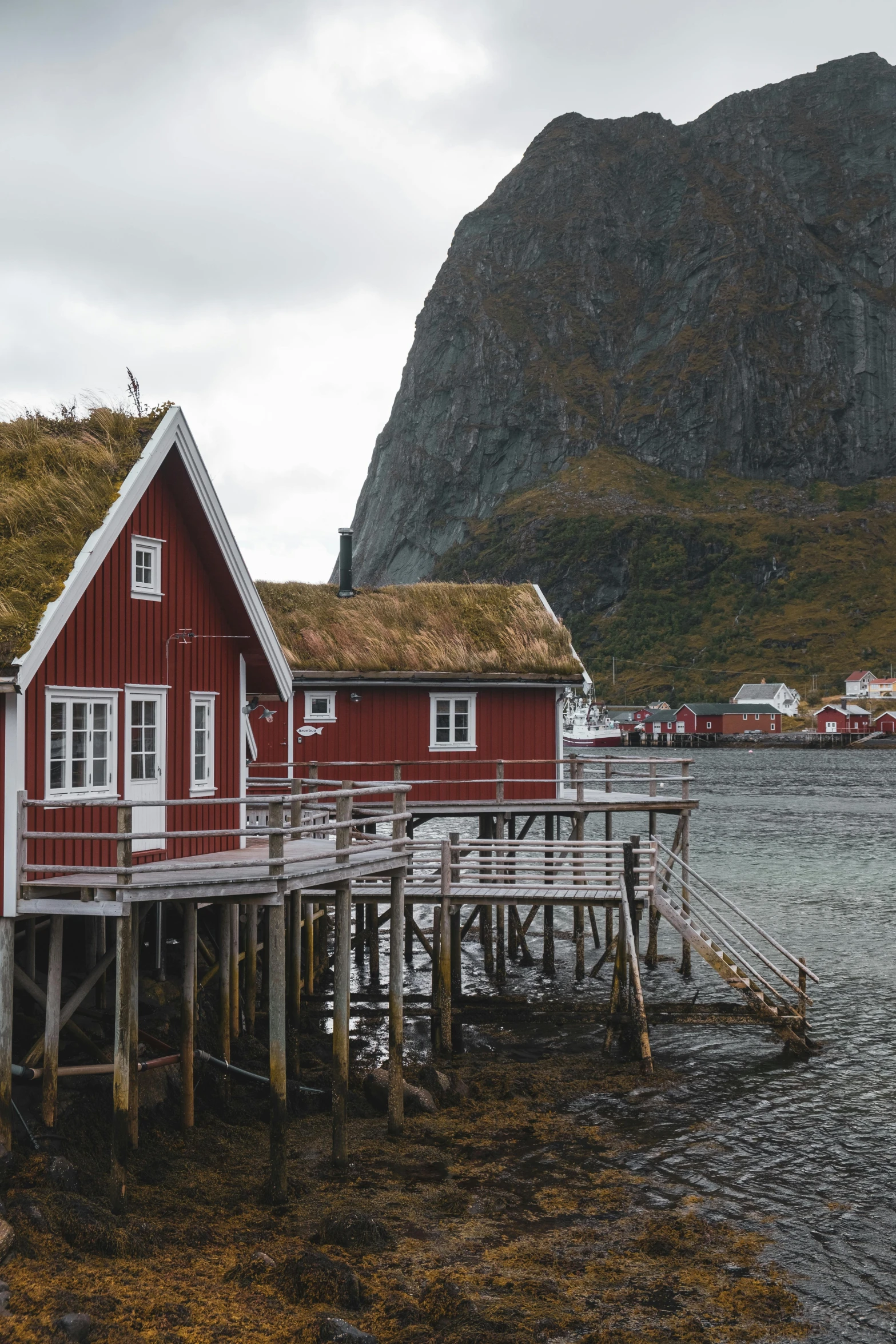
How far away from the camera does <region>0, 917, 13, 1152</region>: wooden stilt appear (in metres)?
13.2

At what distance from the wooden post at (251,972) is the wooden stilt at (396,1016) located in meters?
2.86

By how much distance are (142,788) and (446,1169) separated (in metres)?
6.20

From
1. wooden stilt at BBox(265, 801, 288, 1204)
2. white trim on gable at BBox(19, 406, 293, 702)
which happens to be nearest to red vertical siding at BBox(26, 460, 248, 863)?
white trim on gable at BBox(19, 406, 293, 702)

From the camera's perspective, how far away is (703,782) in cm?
10725

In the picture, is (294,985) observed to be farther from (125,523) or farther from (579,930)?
(579,930)

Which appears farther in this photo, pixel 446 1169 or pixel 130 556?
pixel 130 556

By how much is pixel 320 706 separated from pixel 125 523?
12801 mm

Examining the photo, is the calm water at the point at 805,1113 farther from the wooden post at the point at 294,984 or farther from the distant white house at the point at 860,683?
the distant white house at the point at 860,683

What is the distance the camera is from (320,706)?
2873cm

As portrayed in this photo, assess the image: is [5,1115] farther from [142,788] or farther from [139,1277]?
[142,788]

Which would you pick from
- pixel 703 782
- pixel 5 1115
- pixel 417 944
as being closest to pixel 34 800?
pixel 5 1115

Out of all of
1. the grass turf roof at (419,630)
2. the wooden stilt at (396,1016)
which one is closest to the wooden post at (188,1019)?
the wooden stilt at (396,1016)

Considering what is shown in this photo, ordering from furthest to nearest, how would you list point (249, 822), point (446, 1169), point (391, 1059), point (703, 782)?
point (703, 782)
point (249, 822)
point (391, 1059)
point (446, 1169)

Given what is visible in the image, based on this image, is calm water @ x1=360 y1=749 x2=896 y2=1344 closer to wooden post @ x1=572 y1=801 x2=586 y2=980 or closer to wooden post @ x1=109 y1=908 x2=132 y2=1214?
wooden post @ x1=572 y1=801 x2=586 y2=980
